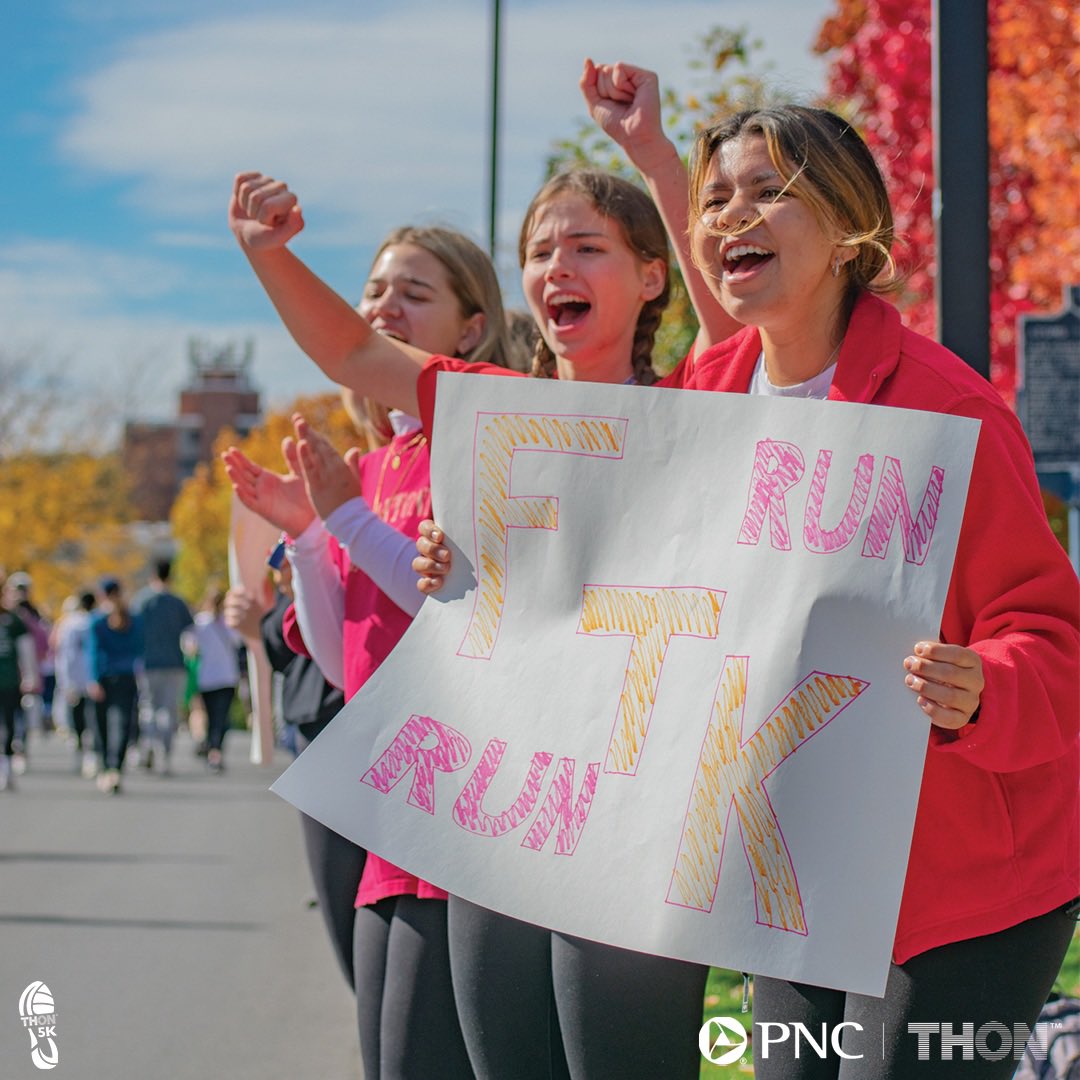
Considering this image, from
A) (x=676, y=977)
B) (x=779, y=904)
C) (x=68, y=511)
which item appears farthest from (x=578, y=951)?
(x=68, y=511)

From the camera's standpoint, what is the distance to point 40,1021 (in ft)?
21.0

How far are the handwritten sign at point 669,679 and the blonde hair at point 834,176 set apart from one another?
0.84ft

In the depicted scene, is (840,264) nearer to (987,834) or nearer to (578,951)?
(987,834)

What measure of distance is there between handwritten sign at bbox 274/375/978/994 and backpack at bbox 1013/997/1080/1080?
4.77 feet

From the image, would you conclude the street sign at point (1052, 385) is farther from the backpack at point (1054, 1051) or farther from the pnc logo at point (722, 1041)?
the pnc logo at point (722, 1041)

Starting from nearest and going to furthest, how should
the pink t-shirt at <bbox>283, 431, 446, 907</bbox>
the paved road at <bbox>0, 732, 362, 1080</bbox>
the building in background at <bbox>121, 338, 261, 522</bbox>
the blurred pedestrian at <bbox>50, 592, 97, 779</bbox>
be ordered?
1. the pink t-shirt at <bbox>283, 431, 446, 907</bbox>
2. the paved road at <bbox>0, 732, 362, 1080</bbox>
3. the blurred pedestrian at <bbox>50, 592, 97, 779</bbox>
4. the building in background at <bbox>121, 338, 261, 522</bbox>

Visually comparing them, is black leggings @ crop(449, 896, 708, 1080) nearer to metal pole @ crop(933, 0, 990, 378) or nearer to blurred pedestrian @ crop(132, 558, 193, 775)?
metal pole @ crop(933, 0, 990, 378)

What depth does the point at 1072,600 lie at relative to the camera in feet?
7.00

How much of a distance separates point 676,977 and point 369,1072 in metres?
1.07

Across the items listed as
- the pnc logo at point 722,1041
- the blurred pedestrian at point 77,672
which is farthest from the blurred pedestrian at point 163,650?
the pnc logo at point 722,1041

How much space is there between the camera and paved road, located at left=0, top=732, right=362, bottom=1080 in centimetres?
588

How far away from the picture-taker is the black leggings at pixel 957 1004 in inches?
83.7

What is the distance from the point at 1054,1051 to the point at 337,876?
1.54m

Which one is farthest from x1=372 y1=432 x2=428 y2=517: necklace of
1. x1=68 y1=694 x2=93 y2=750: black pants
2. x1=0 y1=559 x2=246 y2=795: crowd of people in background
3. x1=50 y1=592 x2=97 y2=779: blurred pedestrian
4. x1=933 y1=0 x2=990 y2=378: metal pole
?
x1=68 y1=694 x2=93 y2=750: black pants
